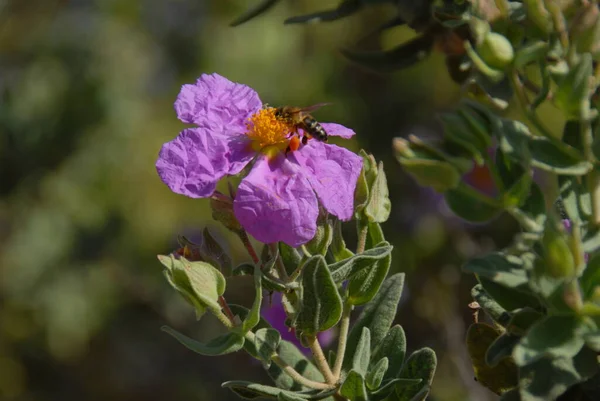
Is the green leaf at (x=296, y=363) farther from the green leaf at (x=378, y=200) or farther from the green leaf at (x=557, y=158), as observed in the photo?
the green leaf at (x=557, y=158)

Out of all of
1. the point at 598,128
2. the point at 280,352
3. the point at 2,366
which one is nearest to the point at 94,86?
the point at 2,366

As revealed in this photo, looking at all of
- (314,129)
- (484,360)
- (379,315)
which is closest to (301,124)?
(314,129)

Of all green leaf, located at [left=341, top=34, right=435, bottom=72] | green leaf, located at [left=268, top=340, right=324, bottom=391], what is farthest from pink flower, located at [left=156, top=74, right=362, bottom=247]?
green leaf, located at [left=341, top=34, right=435, bottom=72]

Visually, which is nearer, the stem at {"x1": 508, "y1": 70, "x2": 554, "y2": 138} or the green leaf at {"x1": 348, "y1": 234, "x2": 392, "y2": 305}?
the stem at {"x1": 508, "y1": 70, "x2": 554, "y2": 138}

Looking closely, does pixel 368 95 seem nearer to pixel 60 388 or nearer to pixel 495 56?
pixel 60 388

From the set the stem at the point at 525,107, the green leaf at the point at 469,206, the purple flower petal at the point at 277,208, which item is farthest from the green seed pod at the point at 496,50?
the purple flower petal at the point at 277,208

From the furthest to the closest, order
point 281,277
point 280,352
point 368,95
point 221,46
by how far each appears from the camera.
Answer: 1. point 221,46
2. point 368,95
3. point 280,352
4. point 281,277

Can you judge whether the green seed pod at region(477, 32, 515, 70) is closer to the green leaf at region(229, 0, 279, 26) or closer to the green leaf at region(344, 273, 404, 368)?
the green leaf at region(344, 273, 404, 368)

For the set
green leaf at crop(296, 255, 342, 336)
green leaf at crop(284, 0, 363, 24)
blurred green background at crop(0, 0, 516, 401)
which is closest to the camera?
green leaf at crop(296, 255, 342, 336)
